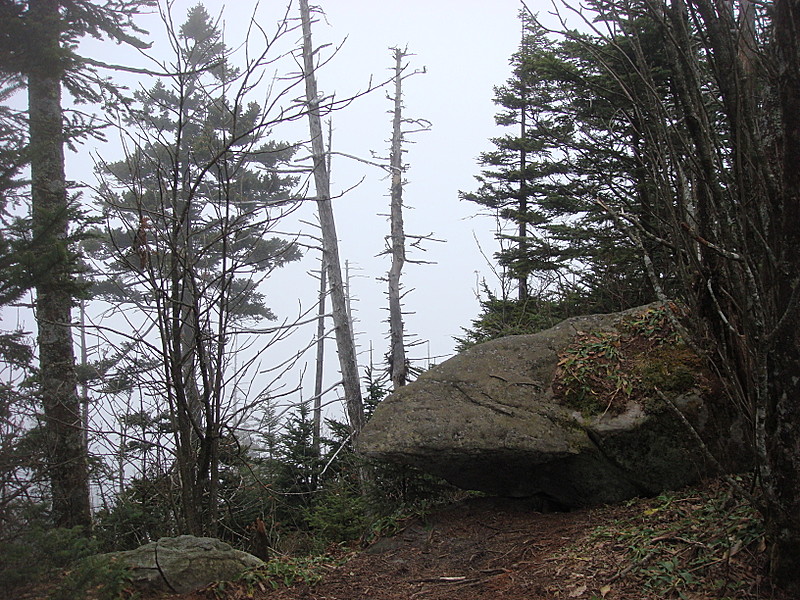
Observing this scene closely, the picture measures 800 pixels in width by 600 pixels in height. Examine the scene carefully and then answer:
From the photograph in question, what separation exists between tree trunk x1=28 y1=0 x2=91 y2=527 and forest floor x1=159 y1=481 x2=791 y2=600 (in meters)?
4.40

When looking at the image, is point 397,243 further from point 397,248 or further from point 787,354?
point 787,354

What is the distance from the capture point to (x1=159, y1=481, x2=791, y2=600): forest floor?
2947 mm

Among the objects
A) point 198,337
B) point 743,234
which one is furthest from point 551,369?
point 198,337

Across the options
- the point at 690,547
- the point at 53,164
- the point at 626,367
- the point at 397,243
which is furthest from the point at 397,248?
the point at 690,547

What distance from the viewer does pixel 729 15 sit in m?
2.68

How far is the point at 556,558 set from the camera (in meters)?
3.76

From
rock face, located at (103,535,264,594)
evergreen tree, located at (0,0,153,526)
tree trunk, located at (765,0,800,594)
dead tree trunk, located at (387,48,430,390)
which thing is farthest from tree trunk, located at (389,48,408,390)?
tree trunk, located at (765,0,800,594)

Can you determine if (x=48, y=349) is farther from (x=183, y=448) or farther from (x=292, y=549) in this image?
(x=183, y=448)

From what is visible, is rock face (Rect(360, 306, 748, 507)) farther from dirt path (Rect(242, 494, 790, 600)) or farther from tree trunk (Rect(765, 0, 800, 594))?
tree trunk (Rect(765, 0, 800, 594))

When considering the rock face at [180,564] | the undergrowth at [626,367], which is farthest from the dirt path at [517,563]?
the undergrowth at [626,367]

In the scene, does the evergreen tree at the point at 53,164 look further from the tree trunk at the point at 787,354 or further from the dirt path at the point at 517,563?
the tree trunk at the point at 787,354

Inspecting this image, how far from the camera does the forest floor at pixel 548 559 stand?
2.95 metres

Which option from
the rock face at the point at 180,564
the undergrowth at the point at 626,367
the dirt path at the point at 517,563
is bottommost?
the dirt path at the point at 517,563

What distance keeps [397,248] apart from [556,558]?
10745 mm
